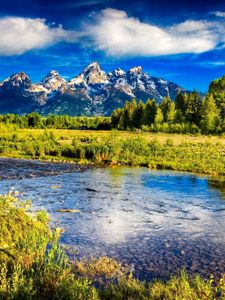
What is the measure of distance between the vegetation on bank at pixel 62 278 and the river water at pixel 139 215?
135 centimetres

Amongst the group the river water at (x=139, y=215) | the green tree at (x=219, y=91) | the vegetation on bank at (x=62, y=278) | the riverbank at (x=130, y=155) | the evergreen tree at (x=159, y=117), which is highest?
the green tree at (x=219, y=91)

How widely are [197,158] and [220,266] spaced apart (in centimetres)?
4330

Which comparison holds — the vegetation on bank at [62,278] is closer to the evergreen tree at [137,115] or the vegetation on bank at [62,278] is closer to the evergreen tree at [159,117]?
the evergreen tree at [159,117]

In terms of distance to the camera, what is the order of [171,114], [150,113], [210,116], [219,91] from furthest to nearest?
1. [150,113]
2. [219,91]
3. [171,114]
4. [210,116]

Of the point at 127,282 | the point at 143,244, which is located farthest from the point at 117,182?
the point at 127,282

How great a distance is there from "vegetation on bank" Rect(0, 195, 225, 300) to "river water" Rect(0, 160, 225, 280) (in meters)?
1.35

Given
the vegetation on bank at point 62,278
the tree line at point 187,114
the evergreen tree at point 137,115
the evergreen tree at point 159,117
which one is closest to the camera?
the vegetation on bank at point 62,278

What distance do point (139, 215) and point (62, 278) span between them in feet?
42.9

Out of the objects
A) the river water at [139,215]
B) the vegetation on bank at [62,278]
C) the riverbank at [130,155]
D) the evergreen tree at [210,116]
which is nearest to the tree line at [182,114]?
the evergreen tree at [210,116]

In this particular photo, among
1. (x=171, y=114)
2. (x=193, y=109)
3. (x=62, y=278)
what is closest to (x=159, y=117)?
(x=171, y=114)

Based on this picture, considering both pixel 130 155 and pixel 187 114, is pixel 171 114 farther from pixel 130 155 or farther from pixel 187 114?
pixel 130 155

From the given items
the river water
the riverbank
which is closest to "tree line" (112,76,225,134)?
the riverbank

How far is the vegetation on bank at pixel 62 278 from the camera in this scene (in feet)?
36.0

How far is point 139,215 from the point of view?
24688 mm
